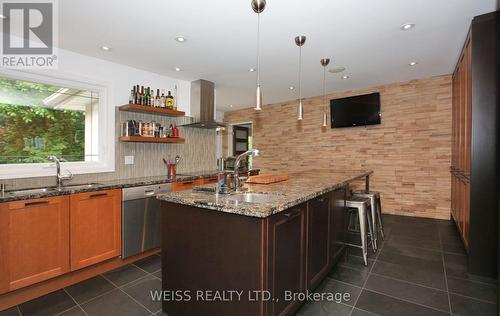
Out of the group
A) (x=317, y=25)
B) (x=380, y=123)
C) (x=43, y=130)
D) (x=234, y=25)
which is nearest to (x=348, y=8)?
(x=317, y=25)

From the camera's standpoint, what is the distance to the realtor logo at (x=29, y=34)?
212 cm

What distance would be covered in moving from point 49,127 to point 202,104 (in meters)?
2.08

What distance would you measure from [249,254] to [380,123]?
4.28 meters

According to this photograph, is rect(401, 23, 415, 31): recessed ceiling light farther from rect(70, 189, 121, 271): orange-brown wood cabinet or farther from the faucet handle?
the faucet handle

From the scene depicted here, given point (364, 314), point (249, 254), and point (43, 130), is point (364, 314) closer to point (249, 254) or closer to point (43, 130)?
point (249, 254)

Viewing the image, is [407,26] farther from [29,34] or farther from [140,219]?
[29,34]

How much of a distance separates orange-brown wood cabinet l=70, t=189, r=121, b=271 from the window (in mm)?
735

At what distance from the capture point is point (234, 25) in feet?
7.88

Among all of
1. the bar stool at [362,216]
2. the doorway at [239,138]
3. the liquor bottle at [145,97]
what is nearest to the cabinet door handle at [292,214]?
the bar stool at [362,216]

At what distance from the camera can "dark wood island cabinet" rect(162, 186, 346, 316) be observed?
55.7 inches

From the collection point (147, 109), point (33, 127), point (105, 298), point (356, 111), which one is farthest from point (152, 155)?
point (356, 111)

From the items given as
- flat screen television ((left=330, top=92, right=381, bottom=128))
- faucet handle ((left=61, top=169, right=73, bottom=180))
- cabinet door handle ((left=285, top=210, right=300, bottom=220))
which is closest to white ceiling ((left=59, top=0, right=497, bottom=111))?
flat screen television ((left=330, top=92, right=381, bottom=128))

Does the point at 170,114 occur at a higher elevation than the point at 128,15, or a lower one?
lower

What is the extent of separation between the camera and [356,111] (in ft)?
16.0
